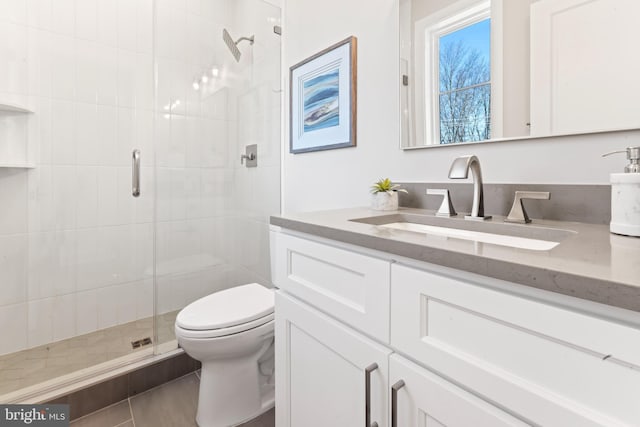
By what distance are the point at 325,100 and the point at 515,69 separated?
85 centimetres

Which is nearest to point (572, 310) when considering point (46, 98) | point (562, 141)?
point (562, 141)

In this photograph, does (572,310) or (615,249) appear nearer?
(572,310)

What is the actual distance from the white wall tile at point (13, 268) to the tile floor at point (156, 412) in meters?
0.85

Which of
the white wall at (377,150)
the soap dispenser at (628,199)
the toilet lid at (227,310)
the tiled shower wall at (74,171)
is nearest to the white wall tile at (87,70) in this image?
the tiled shower wall at (74,171)

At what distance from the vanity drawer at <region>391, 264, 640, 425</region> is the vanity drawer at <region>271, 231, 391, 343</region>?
0.05m

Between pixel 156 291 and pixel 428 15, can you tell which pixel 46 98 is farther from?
pixel 428 15

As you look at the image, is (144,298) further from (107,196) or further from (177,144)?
(177,144)

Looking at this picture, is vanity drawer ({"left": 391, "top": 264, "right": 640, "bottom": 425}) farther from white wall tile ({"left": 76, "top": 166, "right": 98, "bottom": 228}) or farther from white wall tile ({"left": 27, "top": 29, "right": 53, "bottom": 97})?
white wall tile ({"left": 27, "top": 29, "right": 53, "bottom": 97})

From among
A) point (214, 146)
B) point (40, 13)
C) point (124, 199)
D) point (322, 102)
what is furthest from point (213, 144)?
point (40, 13)

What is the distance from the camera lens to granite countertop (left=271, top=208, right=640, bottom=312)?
0.36 meters

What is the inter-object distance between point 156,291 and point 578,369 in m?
1.90

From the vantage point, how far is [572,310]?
0.40m

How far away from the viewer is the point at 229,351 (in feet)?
4.13

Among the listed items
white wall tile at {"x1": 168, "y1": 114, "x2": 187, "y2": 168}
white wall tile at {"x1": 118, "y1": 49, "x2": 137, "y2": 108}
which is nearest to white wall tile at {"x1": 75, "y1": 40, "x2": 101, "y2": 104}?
white wall tile at {"x1": 118, "y1": 49, "x2": 137, "y2": 108}
